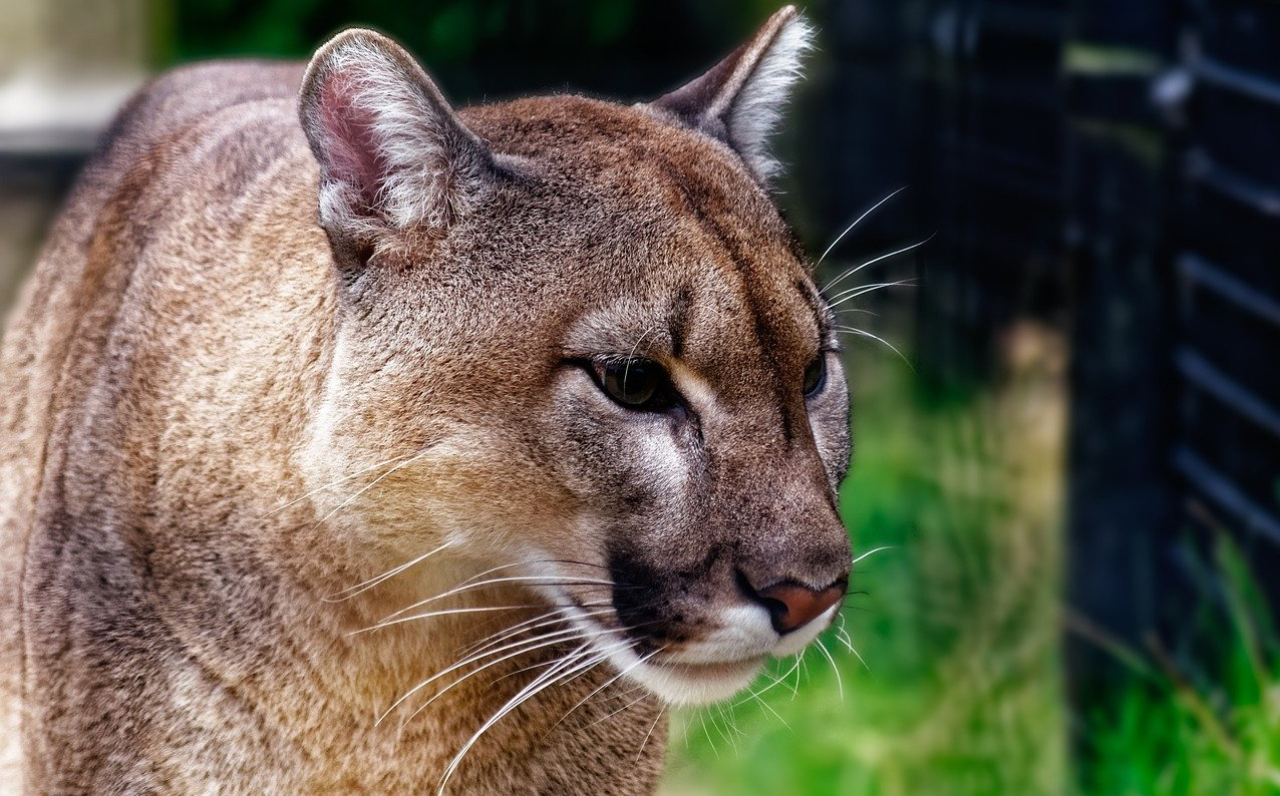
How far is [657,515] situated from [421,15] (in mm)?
5018

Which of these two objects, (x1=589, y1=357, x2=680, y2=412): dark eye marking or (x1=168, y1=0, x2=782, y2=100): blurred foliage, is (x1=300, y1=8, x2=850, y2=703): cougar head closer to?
(x1=589, y1=357, x2=680, y2=412): dark eye marking

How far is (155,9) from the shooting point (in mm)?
7285

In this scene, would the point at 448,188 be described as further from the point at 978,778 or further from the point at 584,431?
the point at 978,778

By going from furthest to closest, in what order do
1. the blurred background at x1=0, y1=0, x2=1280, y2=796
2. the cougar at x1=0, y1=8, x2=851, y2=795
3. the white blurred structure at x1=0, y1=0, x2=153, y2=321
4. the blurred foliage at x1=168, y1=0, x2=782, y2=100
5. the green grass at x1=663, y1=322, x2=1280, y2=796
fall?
the blurred foliage at x1=168, y1=0, x2=782, y2=100 → the white blurred structure at x1=0, y1=0, x2=153, y2=321 → the blurred background at x1=0, y1=0, x2=1280, y2=796 → the green grass at x1=663, y1=322, x2=1280, y2=796 → the cougar at x1=0, y1=8, x2=851, y2=795

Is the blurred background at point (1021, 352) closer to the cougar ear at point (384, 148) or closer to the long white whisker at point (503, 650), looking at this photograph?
the long white whisker at point (503, 650)

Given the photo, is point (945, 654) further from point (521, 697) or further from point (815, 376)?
point (521, 697)

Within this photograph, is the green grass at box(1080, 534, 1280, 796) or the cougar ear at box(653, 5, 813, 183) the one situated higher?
the cougar ear at box(653, 5, 813, 183)

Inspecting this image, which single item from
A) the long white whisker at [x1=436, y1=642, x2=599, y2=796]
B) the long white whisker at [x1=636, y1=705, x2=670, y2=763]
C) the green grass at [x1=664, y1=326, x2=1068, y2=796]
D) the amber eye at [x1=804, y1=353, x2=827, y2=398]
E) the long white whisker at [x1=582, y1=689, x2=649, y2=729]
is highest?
the amber eye at [x1=804, y1=353, x2=827, y2=398]

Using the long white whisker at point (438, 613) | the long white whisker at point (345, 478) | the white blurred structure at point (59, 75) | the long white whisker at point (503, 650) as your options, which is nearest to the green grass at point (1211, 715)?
the long white whisker at point (503, 650)

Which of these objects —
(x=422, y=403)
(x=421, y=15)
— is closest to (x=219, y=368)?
(x=422, y=403)

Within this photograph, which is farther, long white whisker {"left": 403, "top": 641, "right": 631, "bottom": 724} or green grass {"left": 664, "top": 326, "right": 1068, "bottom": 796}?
green grass {"left": 664, "top": 326, "right": 1068, "bottom": 796}

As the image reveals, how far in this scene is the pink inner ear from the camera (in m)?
2.83

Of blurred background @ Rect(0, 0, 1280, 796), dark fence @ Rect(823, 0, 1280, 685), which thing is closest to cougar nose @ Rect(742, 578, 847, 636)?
blurred background @ Rect(0, 0, 1280, 796)

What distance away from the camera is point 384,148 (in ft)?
9.42
